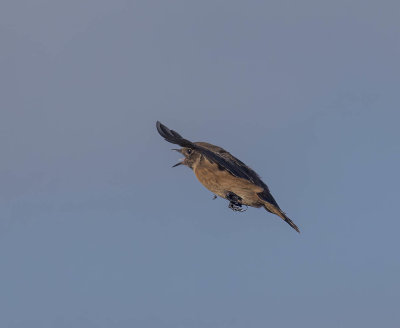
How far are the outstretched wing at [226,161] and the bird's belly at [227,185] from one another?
173mm

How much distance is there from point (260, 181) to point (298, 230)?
7.42 ft

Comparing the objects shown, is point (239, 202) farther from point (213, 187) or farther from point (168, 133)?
point (168, 133)

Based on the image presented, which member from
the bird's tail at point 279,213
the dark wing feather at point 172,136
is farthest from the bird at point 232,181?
the dark wing feather at point 172,136

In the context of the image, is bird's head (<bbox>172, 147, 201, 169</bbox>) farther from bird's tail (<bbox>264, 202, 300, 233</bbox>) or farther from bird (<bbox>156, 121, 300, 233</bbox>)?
bird's tail (<bbox>264, 202, 300, 233</bbox>)

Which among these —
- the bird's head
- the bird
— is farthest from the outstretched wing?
the bird's head

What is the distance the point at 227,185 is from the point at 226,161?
3.24 feet

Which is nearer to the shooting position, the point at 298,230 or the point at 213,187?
the point at 298,230

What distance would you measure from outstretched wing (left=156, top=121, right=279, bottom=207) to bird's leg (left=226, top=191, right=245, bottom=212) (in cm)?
73

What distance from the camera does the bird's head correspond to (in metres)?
19.6

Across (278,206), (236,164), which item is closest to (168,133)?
(236,164)

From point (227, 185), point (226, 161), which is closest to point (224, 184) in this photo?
point (227, 185)

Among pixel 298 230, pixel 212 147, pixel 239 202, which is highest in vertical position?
pixel 212 147

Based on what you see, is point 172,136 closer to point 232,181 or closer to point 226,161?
point 226,161

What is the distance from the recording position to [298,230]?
17062 mm
